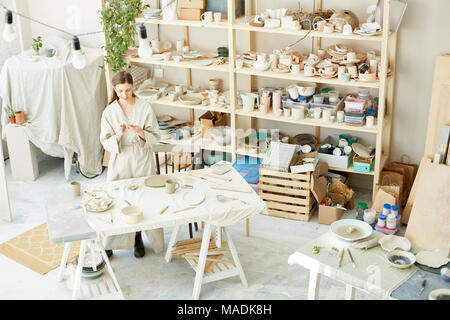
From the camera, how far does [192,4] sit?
609cm

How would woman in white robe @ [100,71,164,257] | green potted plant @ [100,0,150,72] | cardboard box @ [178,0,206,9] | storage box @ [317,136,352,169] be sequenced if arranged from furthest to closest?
green potted plant @ [100,0,150,72] < cardboard box @ [178,0,206,9] < storage box @ [317,136,352,169] < woman in white robe @ [100,71,164,257]

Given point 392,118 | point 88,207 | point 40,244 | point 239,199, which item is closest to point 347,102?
point 392,118

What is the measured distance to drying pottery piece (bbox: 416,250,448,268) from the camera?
3.65 m

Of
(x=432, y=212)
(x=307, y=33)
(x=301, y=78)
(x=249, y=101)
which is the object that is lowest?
(x=432, y=212)

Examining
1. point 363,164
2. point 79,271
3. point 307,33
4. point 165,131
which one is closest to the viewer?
point 79,271

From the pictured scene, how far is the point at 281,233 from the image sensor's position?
18.2 feet

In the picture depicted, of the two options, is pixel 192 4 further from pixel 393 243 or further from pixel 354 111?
pixel 393 243

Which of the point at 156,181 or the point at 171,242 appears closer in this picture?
the point at 156,181

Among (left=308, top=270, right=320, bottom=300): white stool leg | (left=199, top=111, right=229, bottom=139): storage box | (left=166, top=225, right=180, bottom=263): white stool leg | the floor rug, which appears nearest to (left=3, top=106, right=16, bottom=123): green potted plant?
the floor rug

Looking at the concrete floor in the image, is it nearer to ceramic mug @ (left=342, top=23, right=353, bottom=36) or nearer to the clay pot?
the clay pot

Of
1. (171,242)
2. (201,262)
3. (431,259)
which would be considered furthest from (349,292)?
(171,242)

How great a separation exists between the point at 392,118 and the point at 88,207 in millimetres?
3203

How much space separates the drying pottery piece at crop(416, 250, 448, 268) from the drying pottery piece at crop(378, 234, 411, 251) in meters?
0.11

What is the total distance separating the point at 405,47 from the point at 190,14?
2.18m
